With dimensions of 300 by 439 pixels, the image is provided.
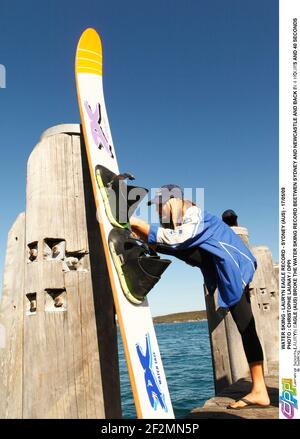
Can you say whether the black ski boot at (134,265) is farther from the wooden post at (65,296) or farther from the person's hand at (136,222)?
the person's hand at (136,222)

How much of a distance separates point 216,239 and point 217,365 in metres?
2.45

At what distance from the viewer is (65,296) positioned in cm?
197

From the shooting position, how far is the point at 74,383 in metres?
1.87

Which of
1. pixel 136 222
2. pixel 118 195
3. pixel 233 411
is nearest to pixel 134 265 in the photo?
pixel 118 195

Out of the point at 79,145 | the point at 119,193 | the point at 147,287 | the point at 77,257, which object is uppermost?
the point at 79,145

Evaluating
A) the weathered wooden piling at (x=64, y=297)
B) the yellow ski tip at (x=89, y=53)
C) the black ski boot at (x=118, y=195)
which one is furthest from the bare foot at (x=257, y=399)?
the yellow ski tip at (x=89, y=53)

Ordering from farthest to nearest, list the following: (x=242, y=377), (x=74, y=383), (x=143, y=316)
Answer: (x=242, y=377), (x=143, y=316), (x=74, y=383)

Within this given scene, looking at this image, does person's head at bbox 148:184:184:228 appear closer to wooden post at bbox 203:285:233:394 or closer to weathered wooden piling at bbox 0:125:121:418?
weathered wooden piling at bbox 0:125:121:418

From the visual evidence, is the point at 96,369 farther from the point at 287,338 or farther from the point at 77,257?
the point at 287,338

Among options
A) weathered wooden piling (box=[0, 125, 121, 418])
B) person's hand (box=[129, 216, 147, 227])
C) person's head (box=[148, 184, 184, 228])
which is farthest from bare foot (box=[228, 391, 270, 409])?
person's hand (box=[129, 216, 147, 227])

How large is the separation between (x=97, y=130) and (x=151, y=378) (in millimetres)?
1539

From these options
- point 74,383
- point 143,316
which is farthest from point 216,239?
point 74,383

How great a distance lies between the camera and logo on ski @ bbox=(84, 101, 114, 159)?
2.46 metres

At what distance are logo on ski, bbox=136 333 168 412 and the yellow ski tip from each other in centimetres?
183
